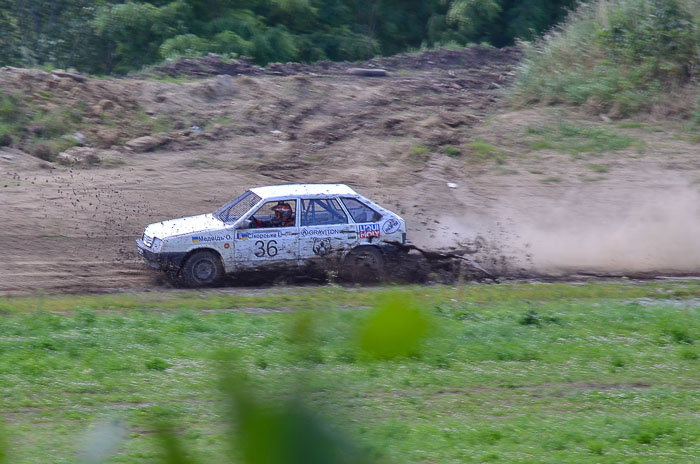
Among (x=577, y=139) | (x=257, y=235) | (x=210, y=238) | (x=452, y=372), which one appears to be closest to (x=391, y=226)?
(x=257, y=235)

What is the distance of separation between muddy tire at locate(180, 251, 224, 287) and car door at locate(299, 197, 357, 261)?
1309 mm

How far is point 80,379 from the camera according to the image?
795 centimetres

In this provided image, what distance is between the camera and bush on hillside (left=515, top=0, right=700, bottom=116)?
80.3ft

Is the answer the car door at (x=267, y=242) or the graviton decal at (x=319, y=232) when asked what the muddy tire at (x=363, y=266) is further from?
the car door at (x=267, y=242)

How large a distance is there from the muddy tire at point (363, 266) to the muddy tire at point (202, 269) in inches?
77.3

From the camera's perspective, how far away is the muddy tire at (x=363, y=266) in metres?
13.7

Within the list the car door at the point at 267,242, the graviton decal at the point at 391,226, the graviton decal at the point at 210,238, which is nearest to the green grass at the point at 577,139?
the graviton decal at the point at 391,226

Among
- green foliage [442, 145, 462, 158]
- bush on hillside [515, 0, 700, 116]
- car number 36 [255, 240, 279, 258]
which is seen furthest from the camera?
bush on hillside [515, 0, 700, 116]

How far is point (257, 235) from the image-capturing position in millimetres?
13391

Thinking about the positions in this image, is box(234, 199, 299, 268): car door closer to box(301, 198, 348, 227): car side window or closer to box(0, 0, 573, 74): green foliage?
box(301, 198, 348, 227): car side window

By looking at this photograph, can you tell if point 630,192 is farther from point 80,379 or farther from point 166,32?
point 166,32

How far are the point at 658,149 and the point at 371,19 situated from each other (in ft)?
53.6

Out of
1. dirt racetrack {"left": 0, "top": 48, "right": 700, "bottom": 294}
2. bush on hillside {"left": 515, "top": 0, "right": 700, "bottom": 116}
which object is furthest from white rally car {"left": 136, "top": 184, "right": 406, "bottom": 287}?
bush on hillside {"left": 515, "top": 0, "right": 700, "bottom": 116}

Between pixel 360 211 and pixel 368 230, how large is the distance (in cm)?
33
